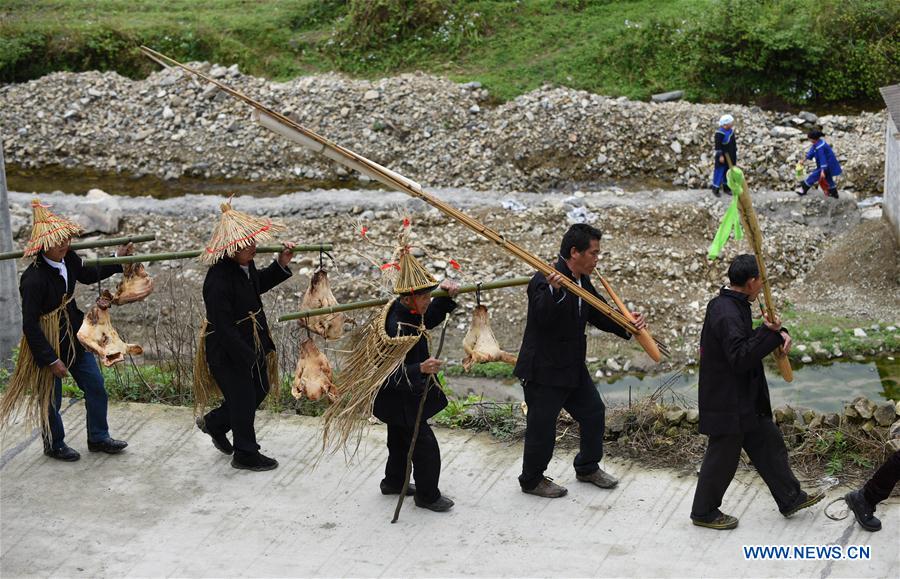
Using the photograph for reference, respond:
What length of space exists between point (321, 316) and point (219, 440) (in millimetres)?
1039

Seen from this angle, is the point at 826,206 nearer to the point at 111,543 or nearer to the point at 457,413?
the point at 457,413

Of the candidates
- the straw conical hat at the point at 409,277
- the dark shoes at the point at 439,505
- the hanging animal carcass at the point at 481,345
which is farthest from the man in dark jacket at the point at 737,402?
the straw conical hat at the point at 409,277

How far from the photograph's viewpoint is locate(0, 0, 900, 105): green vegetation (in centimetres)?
1789

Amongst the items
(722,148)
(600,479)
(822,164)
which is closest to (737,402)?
(600,479)

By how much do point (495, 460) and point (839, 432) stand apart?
2.04 meters

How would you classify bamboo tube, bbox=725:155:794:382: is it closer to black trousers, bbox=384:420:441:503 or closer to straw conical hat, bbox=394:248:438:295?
straw conical hat, bbox=394:248:438:295

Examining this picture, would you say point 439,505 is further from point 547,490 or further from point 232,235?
point 232,235

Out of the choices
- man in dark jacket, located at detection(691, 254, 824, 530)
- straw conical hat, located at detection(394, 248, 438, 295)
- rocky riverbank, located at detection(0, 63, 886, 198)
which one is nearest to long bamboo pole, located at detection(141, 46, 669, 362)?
straw conical hat, located at detection(394, 248, 438, 295)

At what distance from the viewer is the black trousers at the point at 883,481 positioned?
5.57 metres

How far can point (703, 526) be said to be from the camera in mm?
5898

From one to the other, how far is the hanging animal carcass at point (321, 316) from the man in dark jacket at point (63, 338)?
118cm

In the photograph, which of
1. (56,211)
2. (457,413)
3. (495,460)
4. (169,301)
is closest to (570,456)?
(495,460)

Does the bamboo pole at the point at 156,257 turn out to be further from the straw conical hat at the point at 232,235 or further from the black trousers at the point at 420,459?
the black trousers at the point at 420,459

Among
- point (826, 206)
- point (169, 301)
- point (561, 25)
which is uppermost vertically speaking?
point (561, 25)
